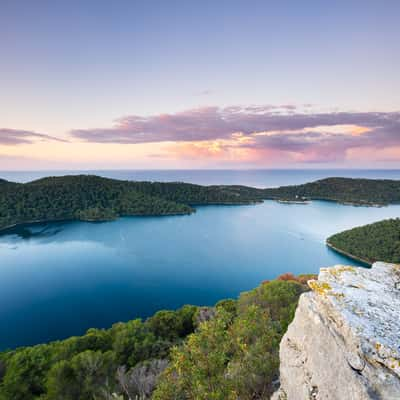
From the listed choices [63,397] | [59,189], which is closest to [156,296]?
[63,397]

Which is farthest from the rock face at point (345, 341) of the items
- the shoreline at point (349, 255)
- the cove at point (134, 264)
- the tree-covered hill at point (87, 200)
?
the tree-covered hill at point (87, 200)

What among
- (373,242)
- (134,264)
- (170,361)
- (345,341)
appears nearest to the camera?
(345,341)

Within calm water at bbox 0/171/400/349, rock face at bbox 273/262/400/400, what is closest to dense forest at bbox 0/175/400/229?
calm water at bbox 0/171/400/349

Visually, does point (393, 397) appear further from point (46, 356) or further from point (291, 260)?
point (291, 260)

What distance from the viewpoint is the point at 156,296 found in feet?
121

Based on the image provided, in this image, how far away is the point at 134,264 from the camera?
158 ft

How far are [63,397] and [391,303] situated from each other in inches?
611

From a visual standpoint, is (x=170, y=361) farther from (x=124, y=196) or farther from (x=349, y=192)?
(x=349, y=192)

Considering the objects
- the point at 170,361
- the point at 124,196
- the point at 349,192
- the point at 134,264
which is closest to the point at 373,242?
the point at 134,264

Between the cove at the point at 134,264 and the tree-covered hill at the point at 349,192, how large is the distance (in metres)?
38.2

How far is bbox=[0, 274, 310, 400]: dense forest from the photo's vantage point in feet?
20.4

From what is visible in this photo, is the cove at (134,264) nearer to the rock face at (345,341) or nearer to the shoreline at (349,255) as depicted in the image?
the shoreline at (349,255)

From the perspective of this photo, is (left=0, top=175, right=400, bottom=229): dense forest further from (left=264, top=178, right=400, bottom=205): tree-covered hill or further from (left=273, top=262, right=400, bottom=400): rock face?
(left=273, top=262, right=400, bottom=400): rock face

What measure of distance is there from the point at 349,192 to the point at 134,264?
136712 millimetres
